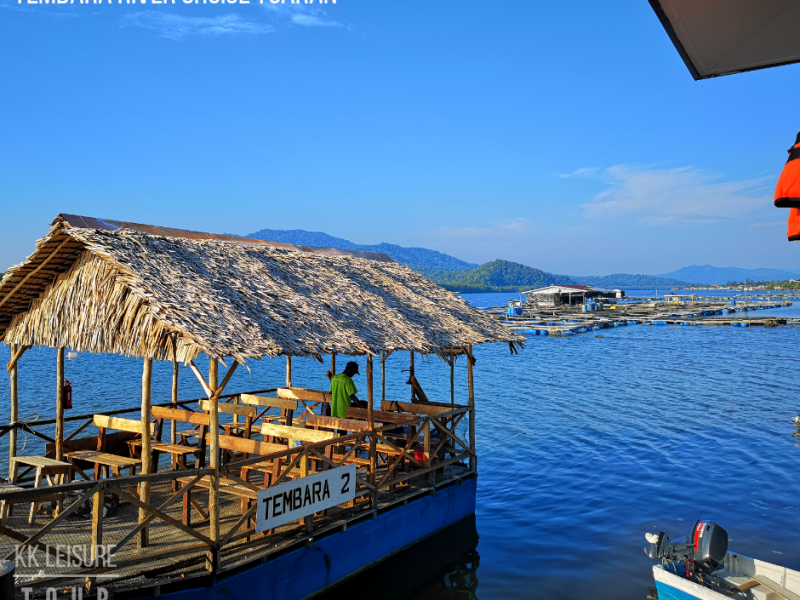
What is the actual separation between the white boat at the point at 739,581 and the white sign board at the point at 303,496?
4.68 meters

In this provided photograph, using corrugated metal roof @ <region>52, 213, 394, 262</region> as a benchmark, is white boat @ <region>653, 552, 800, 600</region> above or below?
below

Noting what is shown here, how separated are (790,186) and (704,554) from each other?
8.21 m

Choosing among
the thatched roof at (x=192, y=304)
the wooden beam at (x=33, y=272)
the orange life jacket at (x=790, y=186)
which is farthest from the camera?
the wooden beam at (x=33, y=272)

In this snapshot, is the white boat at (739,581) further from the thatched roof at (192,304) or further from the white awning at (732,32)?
the white awning at (732,32)

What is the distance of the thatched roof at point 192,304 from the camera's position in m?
7.30

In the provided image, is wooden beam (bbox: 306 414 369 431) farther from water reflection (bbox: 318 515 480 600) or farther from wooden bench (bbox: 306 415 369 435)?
water reflection (bbox: 318 515 480 600)

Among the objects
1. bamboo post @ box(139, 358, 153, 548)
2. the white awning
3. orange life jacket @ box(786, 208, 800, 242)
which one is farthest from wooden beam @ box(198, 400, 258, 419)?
orange life jacket @ box(786, 208, 800, 242)

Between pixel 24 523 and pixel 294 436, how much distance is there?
379 centimetres

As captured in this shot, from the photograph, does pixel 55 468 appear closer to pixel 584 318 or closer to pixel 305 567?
pixel 305 567

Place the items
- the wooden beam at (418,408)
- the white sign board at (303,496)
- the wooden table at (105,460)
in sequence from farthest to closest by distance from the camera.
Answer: the wooden beam at (418,408)
the wooden table at (105,460)
the white sign board at (303,496)

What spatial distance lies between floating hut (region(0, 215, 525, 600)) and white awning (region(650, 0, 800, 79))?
5.32 m

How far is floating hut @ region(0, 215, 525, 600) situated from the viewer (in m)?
6.91

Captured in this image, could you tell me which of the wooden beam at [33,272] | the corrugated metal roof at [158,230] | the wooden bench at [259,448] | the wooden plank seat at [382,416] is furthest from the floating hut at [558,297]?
the wooden beam at [33,272]

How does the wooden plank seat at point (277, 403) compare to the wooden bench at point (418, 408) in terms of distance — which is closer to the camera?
the wooden plank seat at point (277, 403)
